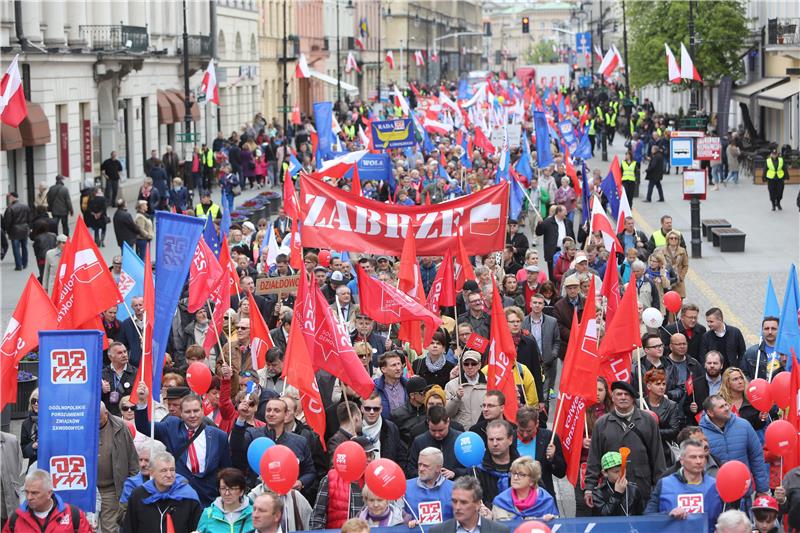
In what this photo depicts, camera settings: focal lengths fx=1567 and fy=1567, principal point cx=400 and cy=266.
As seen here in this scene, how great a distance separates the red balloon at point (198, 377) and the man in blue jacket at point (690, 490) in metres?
3.76

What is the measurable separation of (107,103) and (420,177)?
16.1 m

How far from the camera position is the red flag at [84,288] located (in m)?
13.2

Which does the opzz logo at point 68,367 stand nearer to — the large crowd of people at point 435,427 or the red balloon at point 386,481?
the large crowd of people at point 435,427

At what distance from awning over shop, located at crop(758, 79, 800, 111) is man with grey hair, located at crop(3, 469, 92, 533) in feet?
130

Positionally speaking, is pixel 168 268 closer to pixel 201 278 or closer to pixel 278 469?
pixel 278 469

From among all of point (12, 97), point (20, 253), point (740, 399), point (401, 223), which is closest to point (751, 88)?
point (20, 253)

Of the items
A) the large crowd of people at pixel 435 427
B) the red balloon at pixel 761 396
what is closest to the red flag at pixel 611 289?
the large crowd of people at pixel 435 427

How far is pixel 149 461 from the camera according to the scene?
31.0 feet

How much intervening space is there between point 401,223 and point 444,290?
4.14ft

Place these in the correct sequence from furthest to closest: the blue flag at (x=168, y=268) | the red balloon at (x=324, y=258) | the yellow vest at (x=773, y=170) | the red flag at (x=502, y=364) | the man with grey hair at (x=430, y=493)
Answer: the yellow vest at (x=773, y=170) → the red balloon at (x=324, y=258) → the red flag at (x=502, y=364) → the blue flag at (x=168, y=268) → the man with grey hair at (x=430, y=493)

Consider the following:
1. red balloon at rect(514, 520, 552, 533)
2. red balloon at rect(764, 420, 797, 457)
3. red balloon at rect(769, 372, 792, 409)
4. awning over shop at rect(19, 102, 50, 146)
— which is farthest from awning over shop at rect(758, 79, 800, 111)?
red balloon at rect(514, 520, 552, 533)

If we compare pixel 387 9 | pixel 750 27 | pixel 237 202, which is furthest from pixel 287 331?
A: pixel 387 9

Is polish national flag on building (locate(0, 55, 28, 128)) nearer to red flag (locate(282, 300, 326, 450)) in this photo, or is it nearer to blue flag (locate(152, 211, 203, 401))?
blue flag (locate(152, 211, 203, 401))

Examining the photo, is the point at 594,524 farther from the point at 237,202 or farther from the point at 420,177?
the point at 237,202
